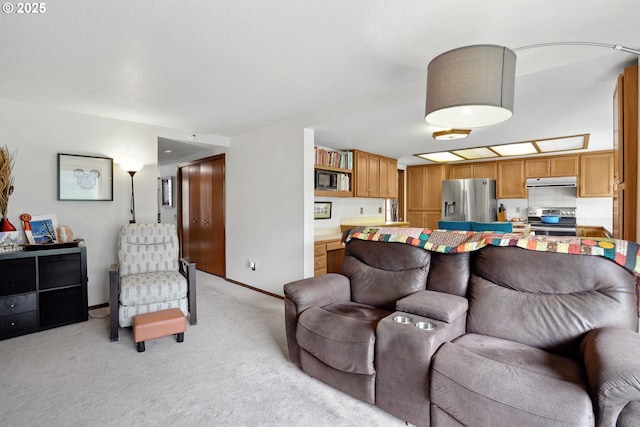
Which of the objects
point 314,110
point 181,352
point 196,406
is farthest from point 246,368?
point 314,110

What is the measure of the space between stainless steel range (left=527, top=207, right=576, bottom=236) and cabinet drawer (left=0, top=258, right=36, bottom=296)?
23.5 feet

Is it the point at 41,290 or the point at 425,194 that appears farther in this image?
the point at 425,194

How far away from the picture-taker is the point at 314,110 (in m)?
3.50

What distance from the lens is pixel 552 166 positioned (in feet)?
18.4

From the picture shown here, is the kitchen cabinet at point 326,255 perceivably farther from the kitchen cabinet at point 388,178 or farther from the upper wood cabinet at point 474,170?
the upper wood cabinet at point 474,170

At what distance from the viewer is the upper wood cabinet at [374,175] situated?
506 cm

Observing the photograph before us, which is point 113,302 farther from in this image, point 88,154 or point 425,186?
point 425,186

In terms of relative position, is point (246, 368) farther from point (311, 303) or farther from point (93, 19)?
point (93, 19)

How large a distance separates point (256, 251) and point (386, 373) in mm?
2998

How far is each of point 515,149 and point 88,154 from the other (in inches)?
246

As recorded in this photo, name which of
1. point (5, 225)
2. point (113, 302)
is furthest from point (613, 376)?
point (5, 225)

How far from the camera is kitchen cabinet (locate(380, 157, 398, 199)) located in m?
5.71

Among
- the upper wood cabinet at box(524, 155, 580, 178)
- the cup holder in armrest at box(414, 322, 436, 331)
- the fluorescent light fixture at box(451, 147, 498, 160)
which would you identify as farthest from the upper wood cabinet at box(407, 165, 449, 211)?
the cup holder in armrest at box(414, 322, 436, 331)

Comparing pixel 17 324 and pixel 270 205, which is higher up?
pixel 270 205
